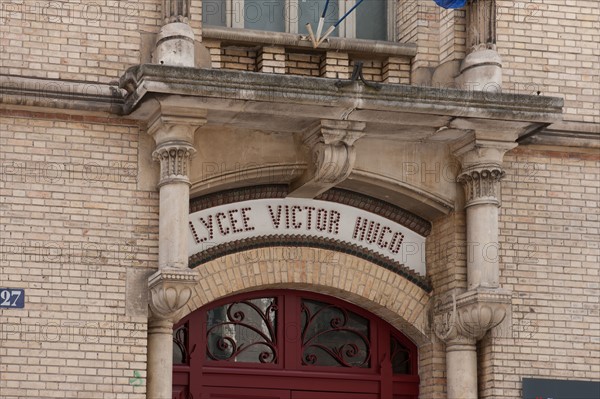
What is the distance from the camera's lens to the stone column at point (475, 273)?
1458cm

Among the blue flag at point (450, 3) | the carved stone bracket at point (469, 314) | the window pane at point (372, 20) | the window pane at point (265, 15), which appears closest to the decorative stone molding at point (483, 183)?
the carved stone bracket at point (469, 314)

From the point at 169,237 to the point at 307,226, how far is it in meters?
1.92

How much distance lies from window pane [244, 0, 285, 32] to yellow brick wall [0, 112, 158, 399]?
1.99 meters

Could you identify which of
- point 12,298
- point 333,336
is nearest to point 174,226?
point 12,298

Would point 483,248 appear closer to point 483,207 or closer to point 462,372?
point 483,207

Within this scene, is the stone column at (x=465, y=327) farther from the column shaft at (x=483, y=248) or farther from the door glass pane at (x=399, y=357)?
the door glass pane at (x=399, y=357)

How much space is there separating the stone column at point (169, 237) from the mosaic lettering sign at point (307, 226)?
0.92 metres

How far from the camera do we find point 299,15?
1556 cm

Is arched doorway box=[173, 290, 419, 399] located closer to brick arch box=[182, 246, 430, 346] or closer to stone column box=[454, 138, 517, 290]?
brick arch box=[182, 246, 430, 346]

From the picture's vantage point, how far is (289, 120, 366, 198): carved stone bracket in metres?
14.3

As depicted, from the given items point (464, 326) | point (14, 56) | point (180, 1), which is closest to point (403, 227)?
point (464, 326)

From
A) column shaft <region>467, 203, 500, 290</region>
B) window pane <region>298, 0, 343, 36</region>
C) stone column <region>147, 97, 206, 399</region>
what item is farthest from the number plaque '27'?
column shaft <region>467, 203, 500, 290</region>

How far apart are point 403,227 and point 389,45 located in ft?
6.03

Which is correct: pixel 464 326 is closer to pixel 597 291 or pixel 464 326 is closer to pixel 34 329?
pixel 597 291
